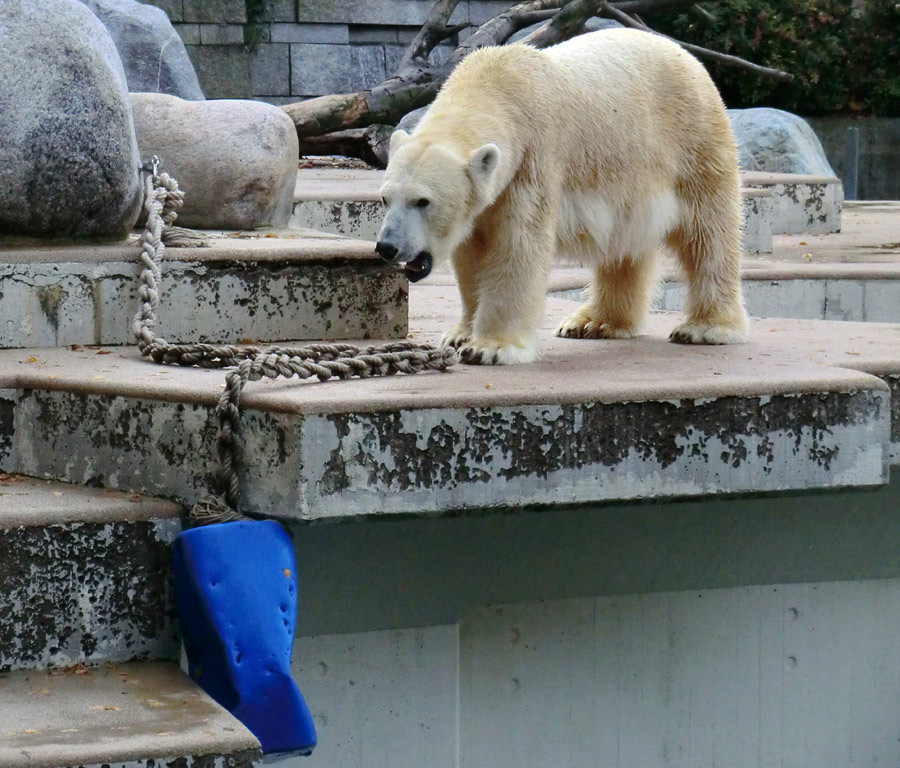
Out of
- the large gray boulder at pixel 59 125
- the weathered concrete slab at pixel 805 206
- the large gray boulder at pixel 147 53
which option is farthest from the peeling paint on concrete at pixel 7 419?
the weathered concrete slab at pixel 805 206

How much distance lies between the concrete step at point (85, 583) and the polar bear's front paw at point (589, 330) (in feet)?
4.27

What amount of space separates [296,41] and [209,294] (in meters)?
9.59

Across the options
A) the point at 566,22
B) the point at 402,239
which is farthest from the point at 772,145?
the point at 402,239

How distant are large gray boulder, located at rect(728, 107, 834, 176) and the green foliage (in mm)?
4262

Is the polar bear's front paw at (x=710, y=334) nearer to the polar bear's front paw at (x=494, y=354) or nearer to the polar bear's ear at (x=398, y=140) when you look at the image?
the polar bear's front paw at (x=494, y=354)

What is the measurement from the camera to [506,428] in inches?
95.7

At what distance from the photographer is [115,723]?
2068 millimetres

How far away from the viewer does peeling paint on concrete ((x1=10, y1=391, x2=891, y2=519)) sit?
2340 mm

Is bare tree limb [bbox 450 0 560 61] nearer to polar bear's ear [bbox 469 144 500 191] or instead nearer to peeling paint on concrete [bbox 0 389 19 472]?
polar bear's ear [bbox 469 144 500 191]

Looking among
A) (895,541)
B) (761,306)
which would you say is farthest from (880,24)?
(895,541)

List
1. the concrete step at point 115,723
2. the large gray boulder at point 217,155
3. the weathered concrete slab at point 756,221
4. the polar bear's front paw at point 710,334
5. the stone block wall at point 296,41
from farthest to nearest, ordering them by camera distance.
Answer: the stone block wall at point 296,41
the weathered concrete slab at point 756,221
the large gray boulder at point 217,155
the polar bear's front paw at point 710,334
the concrete step at point 115,723

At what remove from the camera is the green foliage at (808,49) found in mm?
15039

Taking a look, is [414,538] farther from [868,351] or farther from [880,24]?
[880,24]

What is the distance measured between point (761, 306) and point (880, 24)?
1142cm
